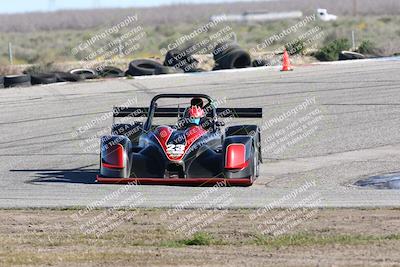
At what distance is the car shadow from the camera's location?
1633cm

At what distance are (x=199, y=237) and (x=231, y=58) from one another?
76.1 feet

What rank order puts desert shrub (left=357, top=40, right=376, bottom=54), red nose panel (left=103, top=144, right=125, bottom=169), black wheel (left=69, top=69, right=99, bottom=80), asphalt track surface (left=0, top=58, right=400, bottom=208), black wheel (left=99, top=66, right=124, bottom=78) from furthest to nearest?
desert shrub (left=357, top=40, right=376, bottom=54) < black wheel (left=99, top=66, right=124, bottom=78) < black wheel (left=69, top=69, right=99, bottom=80) < red nose panel (left=103, top=144, right=125, bottom=169) < asphalt track surface (left=0, top=58, right=400, bottom=208)

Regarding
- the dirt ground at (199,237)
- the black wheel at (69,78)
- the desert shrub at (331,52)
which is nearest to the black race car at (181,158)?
the dirt ground at (199,237)

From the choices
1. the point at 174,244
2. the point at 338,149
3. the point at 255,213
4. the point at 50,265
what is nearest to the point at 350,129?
the point at 338,149

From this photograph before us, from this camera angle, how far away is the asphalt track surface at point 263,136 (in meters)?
14.3

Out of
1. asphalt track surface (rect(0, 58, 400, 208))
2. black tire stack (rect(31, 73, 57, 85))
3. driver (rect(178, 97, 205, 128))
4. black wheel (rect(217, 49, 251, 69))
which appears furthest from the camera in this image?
black wheel (rect(217, 49, 251, 69))

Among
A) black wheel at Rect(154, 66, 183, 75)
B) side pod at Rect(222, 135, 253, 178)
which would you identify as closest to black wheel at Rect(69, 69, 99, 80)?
black wheel at Rect(154, 66, 183, 75)

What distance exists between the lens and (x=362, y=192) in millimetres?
14398

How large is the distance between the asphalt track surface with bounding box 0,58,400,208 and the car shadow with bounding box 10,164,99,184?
0.6 inches

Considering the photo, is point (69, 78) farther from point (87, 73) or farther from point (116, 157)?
point (116, 157)

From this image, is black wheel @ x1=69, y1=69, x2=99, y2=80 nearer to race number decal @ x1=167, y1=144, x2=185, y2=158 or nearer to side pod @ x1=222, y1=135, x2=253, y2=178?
race number decal @ x1=167, y1=144, x2=185, y2=158

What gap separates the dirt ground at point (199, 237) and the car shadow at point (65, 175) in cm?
310

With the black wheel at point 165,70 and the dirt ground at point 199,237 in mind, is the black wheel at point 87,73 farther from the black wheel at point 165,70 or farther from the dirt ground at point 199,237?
the dirt ground at point 199,237

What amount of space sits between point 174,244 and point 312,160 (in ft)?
27.2
